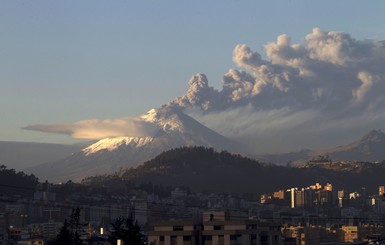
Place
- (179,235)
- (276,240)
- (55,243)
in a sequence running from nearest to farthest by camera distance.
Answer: (55,243), (179,235), (276,240)

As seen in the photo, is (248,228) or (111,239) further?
(248,228)

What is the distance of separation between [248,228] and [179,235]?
33.1 feet

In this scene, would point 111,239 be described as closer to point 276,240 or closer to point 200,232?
point 200,232

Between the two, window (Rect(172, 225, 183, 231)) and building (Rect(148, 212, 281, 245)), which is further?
window (Rect(172, 225, 183, 231))

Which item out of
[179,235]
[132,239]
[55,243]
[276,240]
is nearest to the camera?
[132,239]

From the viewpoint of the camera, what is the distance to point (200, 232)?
183875mm

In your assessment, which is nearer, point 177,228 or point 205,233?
point 177,228

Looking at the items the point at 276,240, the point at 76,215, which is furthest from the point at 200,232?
the point at 76,215

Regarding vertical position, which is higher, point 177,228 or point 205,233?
point 177,228

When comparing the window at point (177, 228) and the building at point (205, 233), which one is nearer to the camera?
the building at point (205, 233)

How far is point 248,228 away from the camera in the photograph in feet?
611

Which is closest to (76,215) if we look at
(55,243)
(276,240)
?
(55,243)

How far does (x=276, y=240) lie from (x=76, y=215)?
73.2 meters

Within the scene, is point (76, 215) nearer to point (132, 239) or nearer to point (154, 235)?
point (132, 239)
